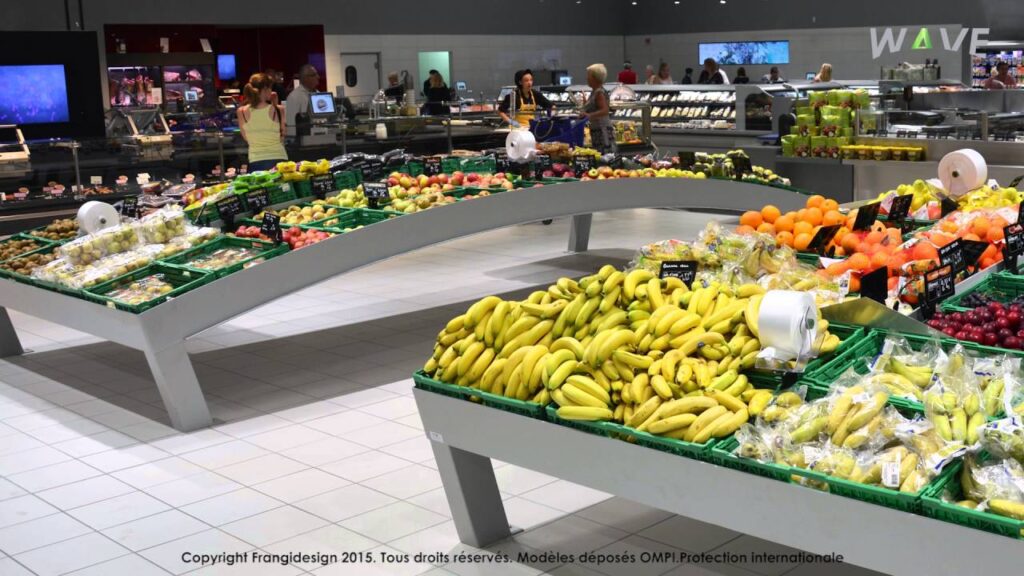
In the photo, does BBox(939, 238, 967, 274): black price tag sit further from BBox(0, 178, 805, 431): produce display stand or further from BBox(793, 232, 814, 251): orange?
BBox(0, 178, 805, 431): produce display stand

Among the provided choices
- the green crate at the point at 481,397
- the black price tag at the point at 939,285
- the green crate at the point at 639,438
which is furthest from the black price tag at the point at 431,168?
the green crate at the point at 639,438

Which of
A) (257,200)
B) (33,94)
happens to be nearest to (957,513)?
(257,200)

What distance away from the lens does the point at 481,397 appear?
369 centimetres

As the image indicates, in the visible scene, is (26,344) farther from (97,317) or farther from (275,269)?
(275,269)

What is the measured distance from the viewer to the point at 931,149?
9477mm

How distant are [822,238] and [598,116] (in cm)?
565

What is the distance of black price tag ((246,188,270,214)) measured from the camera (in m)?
7.02

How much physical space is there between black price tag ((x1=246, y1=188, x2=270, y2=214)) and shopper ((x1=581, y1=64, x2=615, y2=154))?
4.36 metres

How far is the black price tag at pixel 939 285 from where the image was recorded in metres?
4.12

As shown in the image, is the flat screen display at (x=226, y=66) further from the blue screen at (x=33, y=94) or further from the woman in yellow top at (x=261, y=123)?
the woman in yellow top at (x=261, y=123)

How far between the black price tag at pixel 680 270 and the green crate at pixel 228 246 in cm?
252

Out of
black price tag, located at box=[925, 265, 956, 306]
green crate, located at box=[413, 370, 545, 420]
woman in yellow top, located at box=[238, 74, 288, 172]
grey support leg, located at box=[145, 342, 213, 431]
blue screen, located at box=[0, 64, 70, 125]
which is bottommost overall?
grey support leg, located at box=[145, 342, 213, 431]

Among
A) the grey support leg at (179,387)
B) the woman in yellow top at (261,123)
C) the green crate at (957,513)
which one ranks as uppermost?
the woman in yellow top at (261,123)

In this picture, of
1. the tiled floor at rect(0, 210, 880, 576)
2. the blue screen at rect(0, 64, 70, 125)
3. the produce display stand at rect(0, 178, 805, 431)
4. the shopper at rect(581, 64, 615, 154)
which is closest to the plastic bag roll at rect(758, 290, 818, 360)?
the tiled floor at rect(0, 210, 880, 576)
